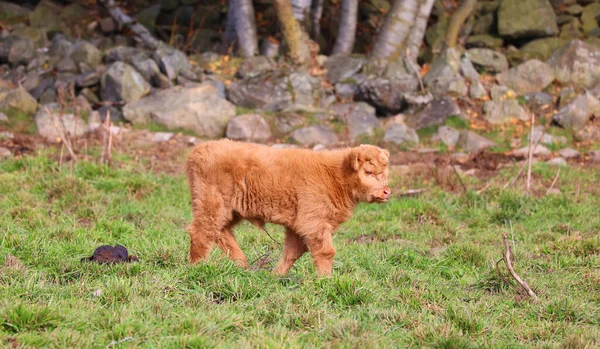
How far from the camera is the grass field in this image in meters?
5.29

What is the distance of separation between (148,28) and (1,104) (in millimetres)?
5823

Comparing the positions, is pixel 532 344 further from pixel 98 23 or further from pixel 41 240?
pixel 98 23

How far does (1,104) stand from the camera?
52.3 ft

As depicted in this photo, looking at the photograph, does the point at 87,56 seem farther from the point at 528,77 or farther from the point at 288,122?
the point at 528,77

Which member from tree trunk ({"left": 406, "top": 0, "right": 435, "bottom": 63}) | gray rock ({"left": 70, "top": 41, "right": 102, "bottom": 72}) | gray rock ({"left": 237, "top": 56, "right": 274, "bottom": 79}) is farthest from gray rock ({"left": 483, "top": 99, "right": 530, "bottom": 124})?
gray rock ({"left": 70, "top": 41, "right": 102, "bottom": 72})

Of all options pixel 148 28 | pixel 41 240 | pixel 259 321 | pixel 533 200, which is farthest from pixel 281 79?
pixel 259 321

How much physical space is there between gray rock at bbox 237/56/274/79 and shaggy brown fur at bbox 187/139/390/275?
10.9 m

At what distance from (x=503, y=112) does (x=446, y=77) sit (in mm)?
1700

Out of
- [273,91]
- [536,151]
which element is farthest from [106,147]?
[536,151]

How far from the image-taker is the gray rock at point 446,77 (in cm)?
1722

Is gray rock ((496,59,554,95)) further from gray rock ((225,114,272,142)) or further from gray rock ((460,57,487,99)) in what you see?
gray rock ((225,114,272,142))

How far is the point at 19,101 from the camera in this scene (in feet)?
52.4

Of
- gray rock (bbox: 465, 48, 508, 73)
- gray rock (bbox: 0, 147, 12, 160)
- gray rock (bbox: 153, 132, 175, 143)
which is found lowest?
gray rock (bbox: 153, 132, 175, 143)

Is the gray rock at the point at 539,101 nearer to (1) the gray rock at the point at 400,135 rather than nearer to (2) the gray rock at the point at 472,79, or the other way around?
(2) the gray rock at the point at 472,79
